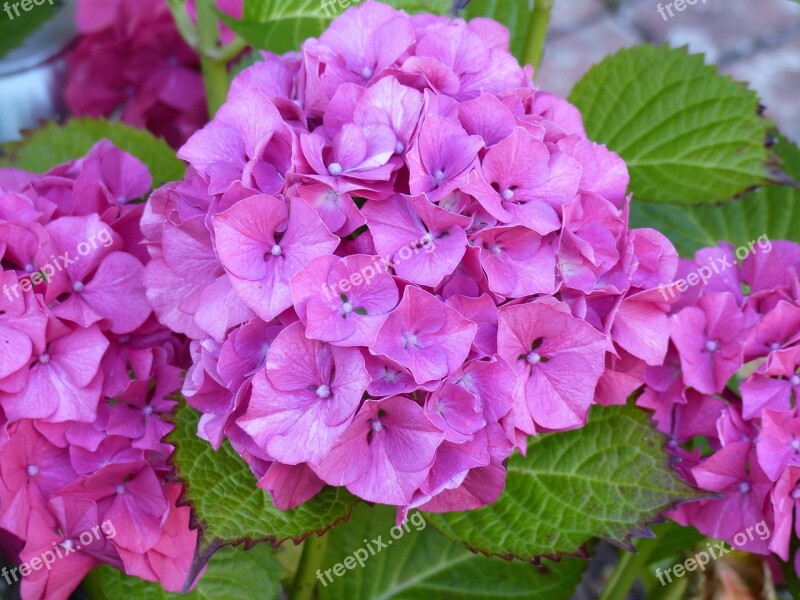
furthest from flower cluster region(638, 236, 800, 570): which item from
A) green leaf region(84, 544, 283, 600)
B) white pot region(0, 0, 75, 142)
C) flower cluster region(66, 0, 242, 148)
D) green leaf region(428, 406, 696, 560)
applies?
white pot region(0, 0, 75, 142)

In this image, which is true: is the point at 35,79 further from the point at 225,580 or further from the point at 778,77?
the point at 778,77

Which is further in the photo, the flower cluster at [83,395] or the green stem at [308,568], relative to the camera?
the green stem at [308,568]

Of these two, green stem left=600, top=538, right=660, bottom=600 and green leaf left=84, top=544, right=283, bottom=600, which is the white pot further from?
green stem left=600, top=538, right=660, bottom=600

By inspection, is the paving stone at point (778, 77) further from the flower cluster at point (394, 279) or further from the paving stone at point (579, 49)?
the flower cluster at point (394, 279)

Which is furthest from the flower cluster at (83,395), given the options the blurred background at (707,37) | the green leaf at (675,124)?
the blurred background at (707,37)

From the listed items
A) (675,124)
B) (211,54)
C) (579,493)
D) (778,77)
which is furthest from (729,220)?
(778,77)
